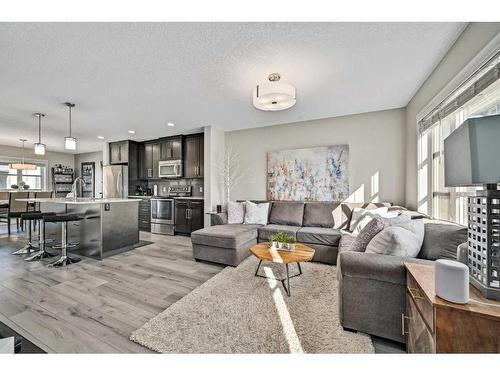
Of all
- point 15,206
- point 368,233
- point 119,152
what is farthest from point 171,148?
point 368,233

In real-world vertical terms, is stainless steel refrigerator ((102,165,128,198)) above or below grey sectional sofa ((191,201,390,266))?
above

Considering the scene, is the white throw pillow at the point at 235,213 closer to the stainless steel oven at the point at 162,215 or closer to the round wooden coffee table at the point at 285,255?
the round wooden coffee table at the point at 285,255

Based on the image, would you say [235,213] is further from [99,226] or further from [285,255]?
[99,226]

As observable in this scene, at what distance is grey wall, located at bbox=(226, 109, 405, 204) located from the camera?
12.1 ft

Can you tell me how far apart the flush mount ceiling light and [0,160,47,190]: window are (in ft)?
26.1

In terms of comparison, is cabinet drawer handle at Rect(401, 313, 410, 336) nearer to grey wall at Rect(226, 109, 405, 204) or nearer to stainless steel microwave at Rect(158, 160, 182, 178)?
grey wall at Rect(226, 109, 405, 204)

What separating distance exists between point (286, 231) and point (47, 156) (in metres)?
9.08

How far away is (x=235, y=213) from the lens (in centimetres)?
408

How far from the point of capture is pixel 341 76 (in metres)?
2.57

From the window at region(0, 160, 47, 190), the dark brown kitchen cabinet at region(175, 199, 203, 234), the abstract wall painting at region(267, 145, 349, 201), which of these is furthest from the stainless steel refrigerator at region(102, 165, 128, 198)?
the abstract wall painting at region(267, 145, 349, 201)

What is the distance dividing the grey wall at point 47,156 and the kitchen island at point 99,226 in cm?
473
